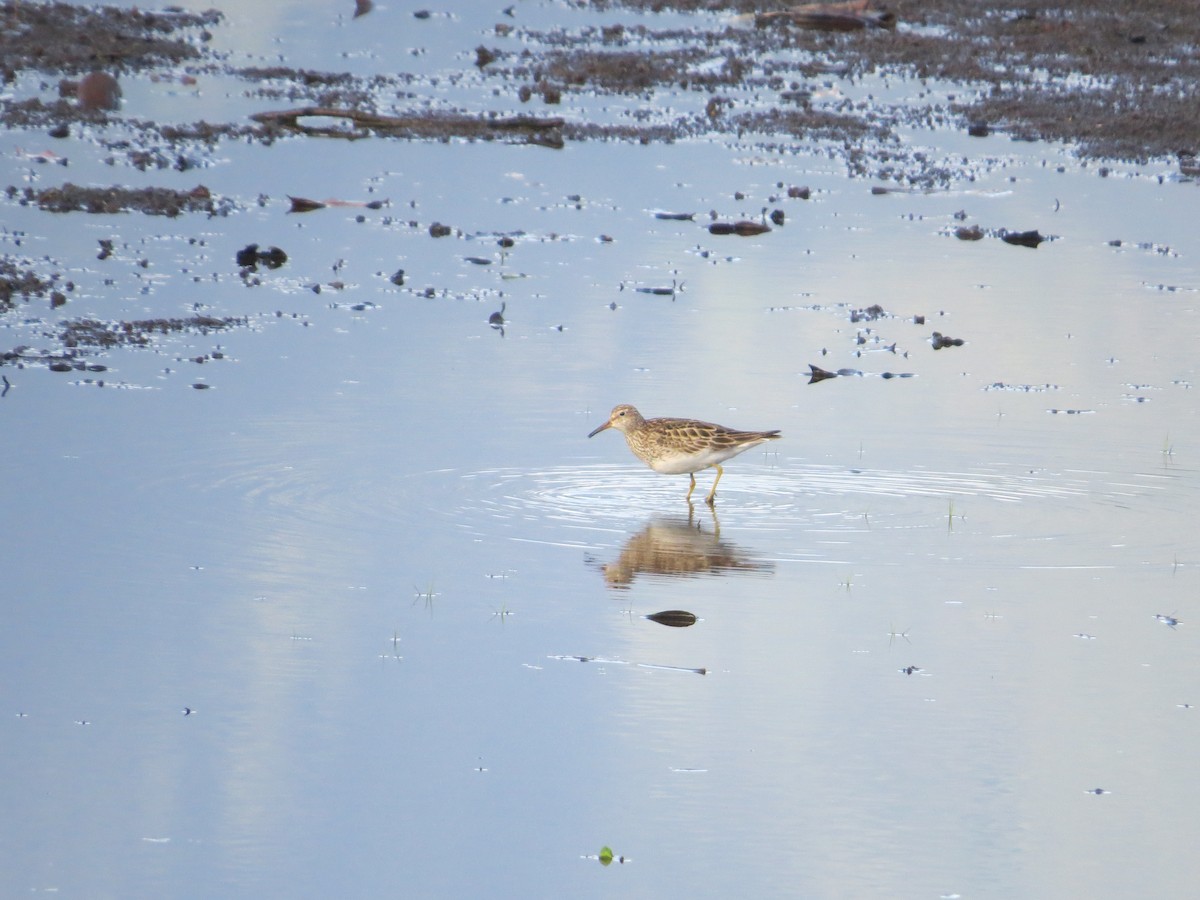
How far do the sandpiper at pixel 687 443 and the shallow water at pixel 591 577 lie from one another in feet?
0.90

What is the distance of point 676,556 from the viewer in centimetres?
970

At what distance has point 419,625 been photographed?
8.34m

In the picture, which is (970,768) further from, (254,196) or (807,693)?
(254,196)

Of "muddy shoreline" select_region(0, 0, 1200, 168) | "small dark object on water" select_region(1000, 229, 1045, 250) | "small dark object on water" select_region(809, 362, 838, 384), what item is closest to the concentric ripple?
"small dark object on water" select_region(809, 362, 838, 384)

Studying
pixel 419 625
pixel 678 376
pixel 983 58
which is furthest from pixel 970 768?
pixel 983 58

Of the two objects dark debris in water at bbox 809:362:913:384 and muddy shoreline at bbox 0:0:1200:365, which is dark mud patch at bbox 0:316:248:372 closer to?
dark debris in water at bbox 809:362:913:384

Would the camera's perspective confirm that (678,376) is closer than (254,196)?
Yes

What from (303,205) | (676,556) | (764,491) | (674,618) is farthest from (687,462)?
(303,205)

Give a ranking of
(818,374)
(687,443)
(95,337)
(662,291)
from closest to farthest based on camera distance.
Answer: (687,443) < (95,337) < (818,374) < (662,291)

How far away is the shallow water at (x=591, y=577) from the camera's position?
6.38 meters

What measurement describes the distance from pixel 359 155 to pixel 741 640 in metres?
15.2

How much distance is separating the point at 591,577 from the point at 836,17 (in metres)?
26.3

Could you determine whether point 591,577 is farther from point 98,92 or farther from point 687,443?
point 98,92

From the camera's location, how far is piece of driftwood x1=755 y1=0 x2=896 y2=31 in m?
33.4
